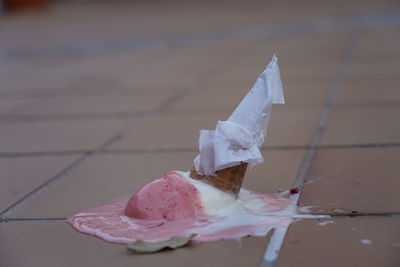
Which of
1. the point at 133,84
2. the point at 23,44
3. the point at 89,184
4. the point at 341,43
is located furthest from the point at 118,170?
the point at 23,44

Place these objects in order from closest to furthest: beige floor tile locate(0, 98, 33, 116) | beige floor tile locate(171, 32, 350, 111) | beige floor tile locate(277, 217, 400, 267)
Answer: beige floor tile locate(277, 217, 400, 267) → beige floor tile locate(171, 32, 350, 111) → beige floor tile locate(0, 98, 33, 116)

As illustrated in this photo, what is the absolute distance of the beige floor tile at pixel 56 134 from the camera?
247cm

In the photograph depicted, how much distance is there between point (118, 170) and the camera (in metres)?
2.06

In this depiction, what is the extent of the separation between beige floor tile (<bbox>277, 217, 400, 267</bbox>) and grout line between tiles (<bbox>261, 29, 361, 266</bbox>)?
17 millimetres

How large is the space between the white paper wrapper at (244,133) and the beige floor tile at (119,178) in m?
0.19

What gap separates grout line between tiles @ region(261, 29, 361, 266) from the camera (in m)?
1.34

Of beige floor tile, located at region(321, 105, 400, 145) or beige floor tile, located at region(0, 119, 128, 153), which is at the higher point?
beige floor tile, located at region(321, 105, 400, 145)

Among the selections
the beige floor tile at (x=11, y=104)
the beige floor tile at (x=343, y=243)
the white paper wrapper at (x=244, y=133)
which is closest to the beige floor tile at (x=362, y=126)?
the white paper wrapper at (x=244, y=133)

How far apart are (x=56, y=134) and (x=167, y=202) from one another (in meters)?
Answer: 1.24

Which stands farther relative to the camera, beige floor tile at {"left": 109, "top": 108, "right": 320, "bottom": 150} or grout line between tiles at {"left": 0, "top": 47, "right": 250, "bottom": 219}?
beige floor tile at {"left": 109, "top": 108, "right": 320, "bottom": 150}

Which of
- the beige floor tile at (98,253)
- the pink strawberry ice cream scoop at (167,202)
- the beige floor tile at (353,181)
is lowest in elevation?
the beige floor tile at (98,253)

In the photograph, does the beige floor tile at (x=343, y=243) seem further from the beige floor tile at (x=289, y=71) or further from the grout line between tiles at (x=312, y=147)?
the beige floor tile at (x=289, y=71)

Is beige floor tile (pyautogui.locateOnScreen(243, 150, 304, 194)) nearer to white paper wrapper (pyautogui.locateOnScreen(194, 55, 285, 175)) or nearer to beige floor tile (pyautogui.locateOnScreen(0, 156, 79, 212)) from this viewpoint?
white paper wrapper (pyautogui.locateOnScreen(194, 55, 285, 175))

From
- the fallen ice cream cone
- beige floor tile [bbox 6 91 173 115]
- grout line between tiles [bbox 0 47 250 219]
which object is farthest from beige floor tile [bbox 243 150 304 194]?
beige floor tile [bbox 6 91 173 115]
